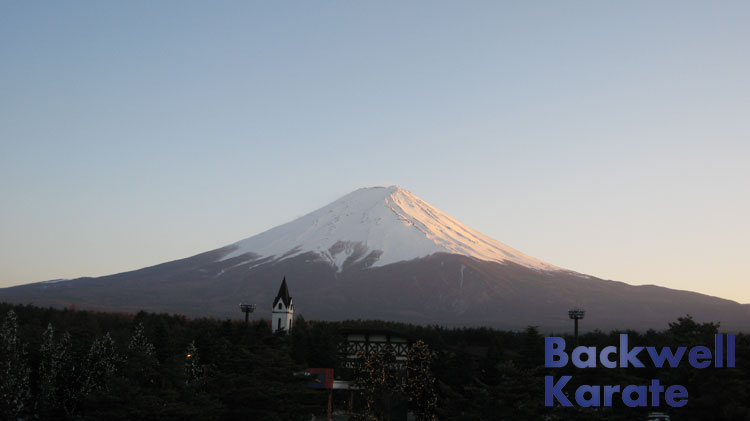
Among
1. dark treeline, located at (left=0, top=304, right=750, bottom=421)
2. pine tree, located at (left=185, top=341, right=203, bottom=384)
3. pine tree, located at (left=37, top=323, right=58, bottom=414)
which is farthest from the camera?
pine tree, located at (left=185, top=341, right=203, bottom=384)

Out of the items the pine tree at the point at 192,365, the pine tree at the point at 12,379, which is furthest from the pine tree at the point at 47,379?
the pine tree at the point at 192,365

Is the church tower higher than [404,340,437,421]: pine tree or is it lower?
higher

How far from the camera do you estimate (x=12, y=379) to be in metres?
41.5

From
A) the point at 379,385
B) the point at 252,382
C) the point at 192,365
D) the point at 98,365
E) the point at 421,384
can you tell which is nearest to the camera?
the point at 252,382

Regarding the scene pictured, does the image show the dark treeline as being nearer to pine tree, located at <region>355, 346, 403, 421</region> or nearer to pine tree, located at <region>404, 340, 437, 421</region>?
pine tree, located at <region>404, 340, 437, 421</region>

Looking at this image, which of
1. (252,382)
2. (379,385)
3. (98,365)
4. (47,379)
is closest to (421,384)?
(379,385)

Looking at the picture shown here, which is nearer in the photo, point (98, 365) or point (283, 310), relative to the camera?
point (98, 365)

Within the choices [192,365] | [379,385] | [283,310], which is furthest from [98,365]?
[283,310]

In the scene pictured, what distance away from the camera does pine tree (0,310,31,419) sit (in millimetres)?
40312

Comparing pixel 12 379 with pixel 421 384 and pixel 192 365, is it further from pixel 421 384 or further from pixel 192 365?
pixel 421 384

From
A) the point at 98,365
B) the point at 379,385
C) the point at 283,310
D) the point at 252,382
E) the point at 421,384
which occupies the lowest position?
the point at 379,385

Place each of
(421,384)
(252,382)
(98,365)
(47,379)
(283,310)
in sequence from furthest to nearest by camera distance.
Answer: (283,310) → (421,384) → (98,365) → (47,379) → (252,382)

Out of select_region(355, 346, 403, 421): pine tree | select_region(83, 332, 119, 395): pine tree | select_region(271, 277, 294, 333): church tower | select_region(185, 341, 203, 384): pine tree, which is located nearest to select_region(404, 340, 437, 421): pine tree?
select_region(355, 346, 403, 421): pine tree

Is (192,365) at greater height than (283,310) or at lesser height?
lesser
